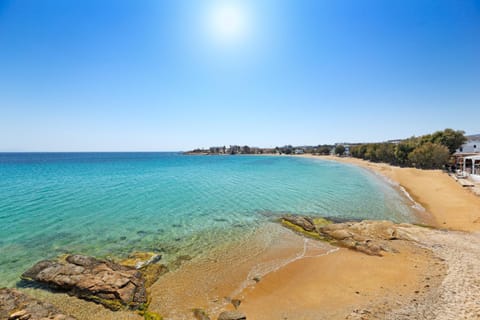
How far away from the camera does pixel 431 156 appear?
140 feet

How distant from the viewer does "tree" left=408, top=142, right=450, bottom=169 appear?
136 feet

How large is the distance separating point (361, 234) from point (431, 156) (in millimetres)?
43465

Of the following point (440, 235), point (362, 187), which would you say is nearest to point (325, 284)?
point (440, 235)

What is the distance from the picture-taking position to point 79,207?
19.2 meters

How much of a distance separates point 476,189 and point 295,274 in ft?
88.3

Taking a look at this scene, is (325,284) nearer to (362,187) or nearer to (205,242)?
(205,242)

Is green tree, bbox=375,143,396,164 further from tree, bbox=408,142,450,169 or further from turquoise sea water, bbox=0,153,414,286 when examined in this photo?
turquoise sea water, bbox=0,153,414,286

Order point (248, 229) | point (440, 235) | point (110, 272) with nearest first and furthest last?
1. point (110, 272)
2. point (440, 235)
3. point (248, 229)

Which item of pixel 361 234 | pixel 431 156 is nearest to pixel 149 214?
pixel 361 234

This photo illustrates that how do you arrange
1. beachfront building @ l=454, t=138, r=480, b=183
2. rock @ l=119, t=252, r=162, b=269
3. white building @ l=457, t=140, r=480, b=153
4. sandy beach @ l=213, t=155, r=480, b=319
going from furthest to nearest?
white building @ l=457, t=140, r=480, b=153
beachfront building @ l=454, t=138, r=480, b=183
rock @ l=119, t=252, r=162, b=269
sandy beach @ l=213, t=155, r=480, b=319

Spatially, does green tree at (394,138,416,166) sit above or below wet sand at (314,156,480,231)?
above

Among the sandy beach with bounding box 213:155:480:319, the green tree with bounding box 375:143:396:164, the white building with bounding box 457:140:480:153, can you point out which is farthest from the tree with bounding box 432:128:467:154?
the sandy beach with bounding box 213:155:480:319

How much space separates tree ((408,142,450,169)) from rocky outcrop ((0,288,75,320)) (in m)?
56.5

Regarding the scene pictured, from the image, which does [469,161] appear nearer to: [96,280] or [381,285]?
[381,285]
